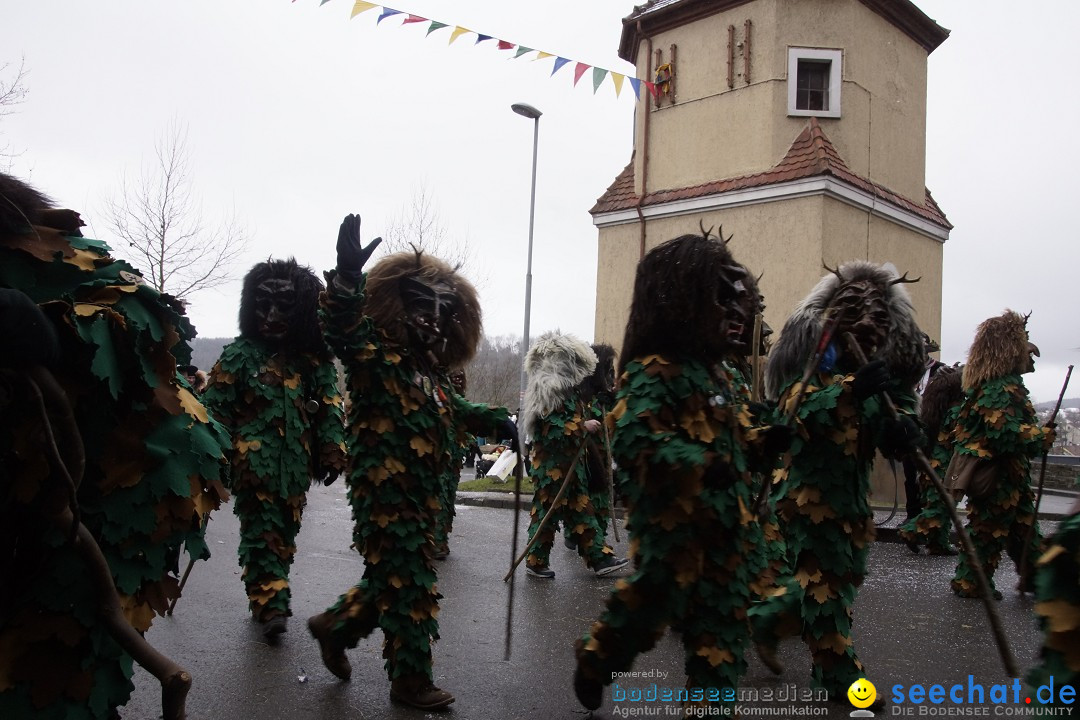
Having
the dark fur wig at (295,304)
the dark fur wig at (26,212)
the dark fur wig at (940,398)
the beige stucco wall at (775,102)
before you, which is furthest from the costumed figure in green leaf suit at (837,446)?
the beige stucco wall at (775,102)

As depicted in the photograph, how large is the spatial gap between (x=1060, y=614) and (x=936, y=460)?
304 inches

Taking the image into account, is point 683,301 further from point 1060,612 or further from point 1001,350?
point 1001,350

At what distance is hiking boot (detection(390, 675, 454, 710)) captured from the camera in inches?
159

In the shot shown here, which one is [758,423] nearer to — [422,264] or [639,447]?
[639,447]

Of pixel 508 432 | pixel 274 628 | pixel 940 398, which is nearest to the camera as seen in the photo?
pixel 508 432

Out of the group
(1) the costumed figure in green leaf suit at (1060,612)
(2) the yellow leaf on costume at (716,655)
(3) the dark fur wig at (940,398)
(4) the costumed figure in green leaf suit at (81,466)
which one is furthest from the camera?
(3) the dark fur wig at (940,398)

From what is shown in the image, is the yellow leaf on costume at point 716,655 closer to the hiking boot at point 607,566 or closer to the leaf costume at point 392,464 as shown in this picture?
the leaf costume at point 392,464

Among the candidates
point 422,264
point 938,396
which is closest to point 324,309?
point 422,264

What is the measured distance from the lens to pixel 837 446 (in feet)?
14.3

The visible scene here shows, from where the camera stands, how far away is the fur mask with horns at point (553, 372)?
8.05m

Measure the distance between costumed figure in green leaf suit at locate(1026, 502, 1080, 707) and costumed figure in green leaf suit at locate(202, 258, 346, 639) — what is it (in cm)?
424

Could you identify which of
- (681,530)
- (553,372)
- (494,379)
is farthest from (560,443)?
(494,379)

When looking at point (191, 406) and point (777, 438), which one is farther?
point (777, 438)

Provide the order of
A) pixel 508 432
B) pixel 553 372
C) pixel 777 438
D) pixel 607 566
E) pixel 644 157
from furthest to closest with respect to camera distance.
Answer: pixel 644 157 → pixel 553 372 → pixel 607 566 → pixel 508 432 → pixel 777 438
